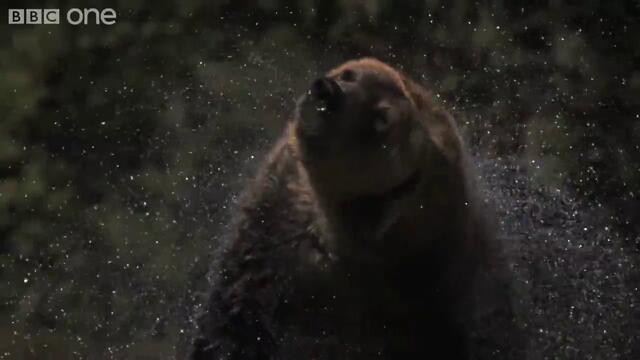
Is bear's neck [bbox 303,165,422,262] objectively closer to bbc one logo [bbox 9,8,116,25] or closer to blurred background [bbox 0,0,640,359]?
blurred background [bbox 0,0,640,359]

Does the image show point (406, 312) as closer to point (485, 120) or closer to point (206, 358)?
point (206, 358)

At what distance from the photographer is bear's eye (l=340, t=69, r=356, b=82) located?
998 millimetres

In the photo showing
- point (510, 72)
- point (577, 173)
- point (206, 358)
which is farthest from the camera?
point (510, 72)

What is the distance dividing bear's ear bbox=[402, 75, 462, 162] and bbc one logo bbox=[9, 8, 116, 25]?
5.60ft

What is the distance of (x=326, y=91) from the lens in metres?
0.94

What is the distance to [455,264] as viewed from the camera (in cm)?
108

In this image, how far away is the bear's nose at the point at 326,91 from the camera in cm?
93

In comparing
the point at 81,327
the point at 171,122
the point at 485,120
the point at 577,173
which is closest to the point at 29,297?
the point at 81,327

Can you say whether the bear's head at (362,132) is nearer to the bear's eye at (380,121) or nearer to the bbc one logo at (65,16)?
the bear's eye at (380,121)

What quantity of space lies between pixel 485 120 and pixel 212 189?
704 mm

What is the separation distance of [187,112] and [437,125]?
5.66 feet

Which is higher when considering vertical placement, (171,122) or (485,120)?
(171,122)

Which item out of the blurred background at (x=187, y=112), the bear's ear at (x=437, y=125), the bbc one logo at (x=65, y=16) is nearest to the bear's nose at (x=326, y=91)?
the bear's ear at (x=437, y=125)

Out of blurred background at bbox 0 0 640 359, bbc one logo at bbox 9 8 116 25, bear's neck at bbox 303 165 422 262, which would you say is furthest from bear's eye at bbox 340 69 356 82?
A: bbc one logo at bbox 9 8 116 25
